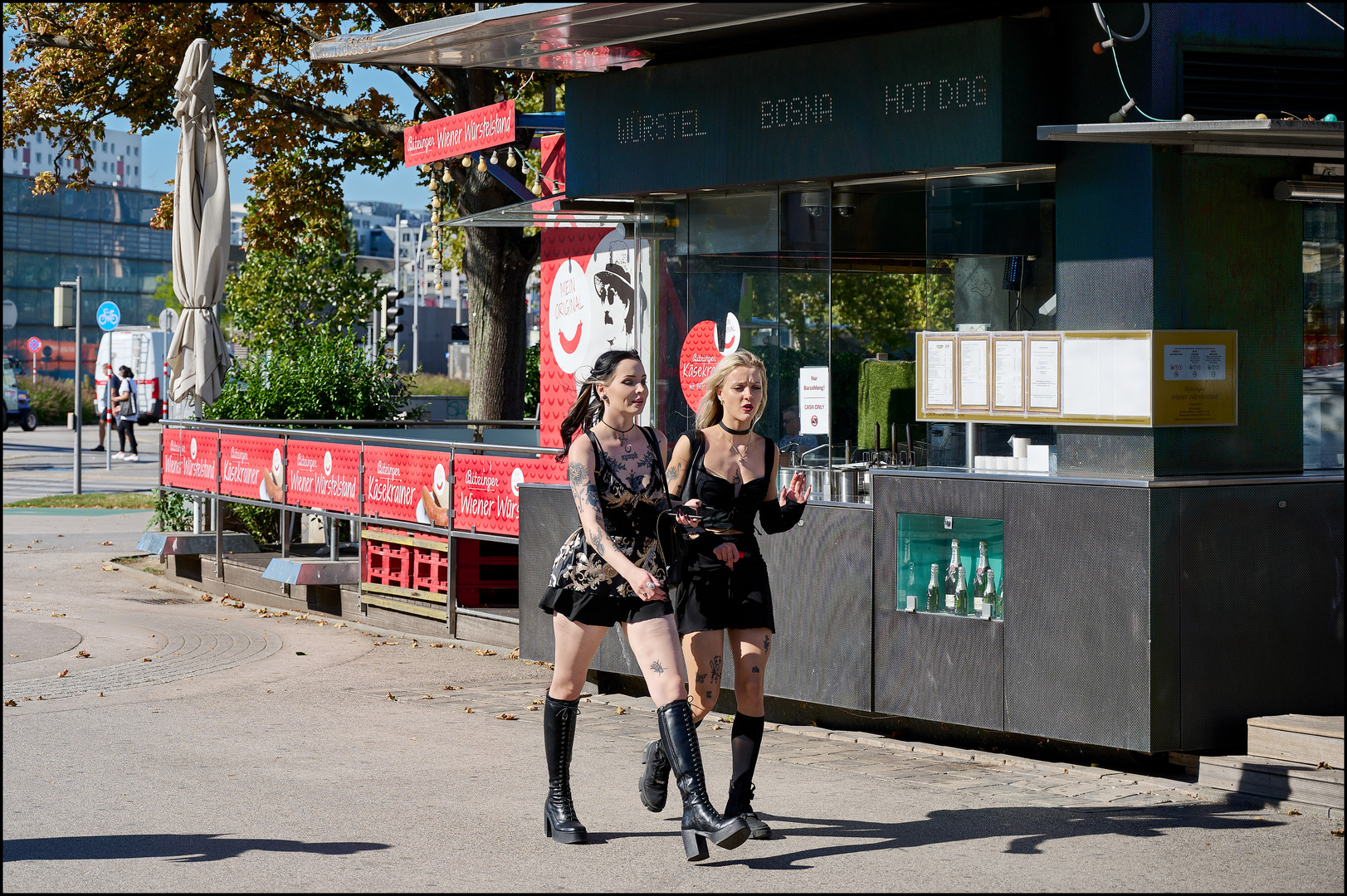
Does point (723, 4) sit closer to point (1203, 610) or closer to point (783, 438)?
point (783, 438)

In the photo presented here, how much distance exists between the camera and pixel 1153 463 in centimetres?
716

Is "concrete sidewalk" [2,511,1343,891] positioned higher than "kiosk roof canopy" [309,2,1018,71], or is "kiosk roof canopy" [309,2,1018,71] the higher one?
"kiosk roof canopy" [309,2,1018,71]

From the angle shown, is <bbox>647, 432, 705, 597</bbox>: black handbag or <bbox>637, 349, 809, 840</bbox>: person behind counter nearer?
<bbox>647, 432, 705, 597</bbox>: black handbag

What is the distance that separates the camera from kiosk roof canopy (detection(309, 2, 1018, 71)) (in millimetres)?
7816

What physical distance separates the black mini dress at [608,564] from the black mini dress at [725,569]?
0.28 metres

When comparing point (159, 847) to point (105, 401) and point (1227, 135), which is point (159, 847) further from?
point (105, 401)

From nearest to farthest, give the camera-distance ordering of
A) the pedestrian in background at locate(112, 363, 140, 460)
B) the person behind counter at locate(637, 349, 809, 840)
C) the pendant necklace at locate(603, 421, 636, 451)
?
the pendant necklace at locate(603, 421, 636, 451) → the person behind counter at locate(637, 349, 809, 840) → the pedestrian in background at locate(112, 363, 140, 460)

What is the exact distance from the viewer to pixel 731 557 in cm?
601

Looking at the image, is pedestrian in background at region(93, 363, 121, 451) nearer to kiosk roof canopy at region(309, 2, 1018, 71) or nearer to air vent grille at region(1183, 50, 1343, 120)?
kiosk roof canopy at region(309, 2, 1018, 71)

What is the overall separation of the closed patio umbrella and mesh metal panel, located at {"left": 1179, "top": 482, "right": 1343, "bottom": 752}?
9.66m

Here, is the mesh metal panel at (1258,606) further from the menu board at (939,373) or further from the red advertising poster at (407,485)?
the red advertising poster at (407,485)

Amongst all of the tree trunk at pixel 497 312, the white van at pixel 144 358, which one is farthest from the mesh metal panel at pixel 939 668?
the white van at pixel 144 358

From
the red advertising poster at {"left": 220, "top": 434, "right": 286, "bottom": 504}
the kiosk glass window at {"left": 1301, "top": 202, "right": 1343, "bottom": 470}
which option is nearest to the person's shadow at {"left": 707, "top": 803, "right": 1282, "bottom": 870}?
the kiosk glass window at {"left": 1301, "top": 202, "right": 1343, "bottom": 470}

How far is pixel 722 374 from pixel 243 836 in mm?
2562
